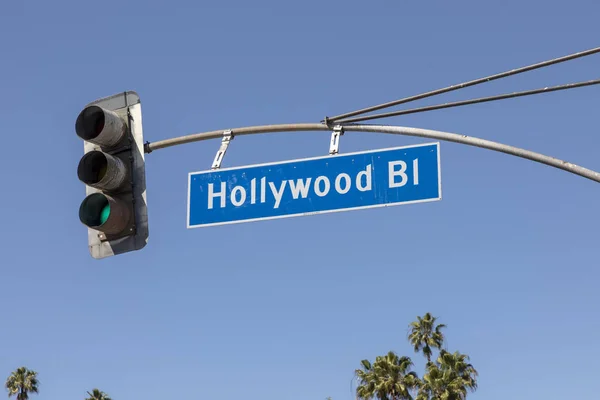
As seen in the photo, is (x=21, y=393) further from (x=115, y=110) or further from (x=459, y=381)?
(x=115, y=110)

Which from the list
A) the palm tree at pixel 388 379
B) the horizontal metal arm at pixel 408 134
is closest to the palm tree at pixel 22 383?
the palm tree at pixel 388 379

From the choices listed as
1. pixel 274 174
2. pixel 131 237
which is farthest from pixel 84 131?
pixel 274 174

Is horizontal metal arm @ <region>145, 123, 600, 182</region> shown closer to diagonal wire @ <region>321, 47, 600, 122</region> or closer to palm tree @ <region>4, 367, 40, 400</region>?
diagonal wire @ <region>321, 47, 600, 122</region>

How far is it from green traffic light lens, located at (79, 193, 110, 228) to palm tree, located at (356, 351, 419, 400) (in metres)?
43.1

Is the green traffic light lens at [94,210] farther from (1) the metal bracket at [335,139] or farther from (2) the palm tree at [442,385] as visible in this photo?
(2) the palm tree at [442,385]

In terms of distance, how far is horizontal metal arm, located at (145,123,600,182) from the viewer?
8047mm

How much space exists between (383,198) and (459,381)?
44.1 metres

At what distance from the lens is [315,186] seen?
9.18 meters

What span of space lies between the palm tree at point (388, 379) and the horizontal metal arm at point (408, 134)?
4251 cm

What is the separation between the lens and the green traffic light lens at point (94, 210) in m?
9.41

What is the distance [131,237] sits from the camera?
9.50m

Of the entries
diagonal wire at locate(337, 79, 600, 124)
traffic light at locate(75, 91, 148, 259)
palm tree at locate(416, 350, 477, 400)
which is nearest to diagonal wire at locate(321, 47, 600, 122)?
diagonal wire at locate(337, 79, 600, 124)

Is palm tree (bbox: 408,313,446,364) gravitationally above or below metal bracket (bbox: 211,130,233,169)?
above

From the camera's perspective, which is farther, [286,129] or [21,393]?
[21,393]
